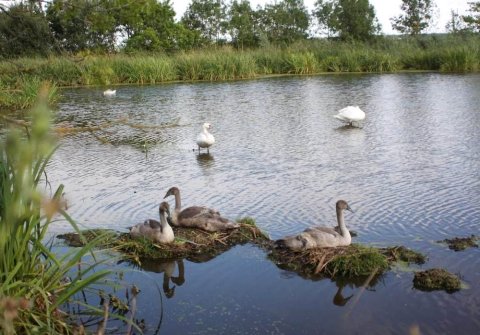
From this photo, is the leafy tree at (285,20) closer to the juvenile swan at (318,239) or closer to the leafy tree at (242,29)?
the leafy tree at (242,29)

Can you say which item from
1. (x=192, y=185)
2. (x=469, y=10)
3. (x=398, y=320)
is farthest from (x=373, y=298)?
(x=469, y=10)

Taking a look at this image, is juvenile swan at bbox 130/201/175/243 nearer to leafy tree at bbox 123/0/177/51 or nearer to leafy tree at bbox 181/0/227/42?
leafy tree at bbox 123/0/177/51

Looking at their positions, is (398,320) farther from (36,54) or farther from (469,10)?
(469,10)

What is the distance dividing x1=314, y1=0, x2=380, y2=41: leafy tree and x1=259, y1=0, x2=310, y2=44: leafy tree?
5.78 ft

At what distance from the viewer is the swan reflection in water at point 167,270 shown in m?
6.39

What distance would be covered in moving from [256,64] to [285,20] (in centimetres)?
1847

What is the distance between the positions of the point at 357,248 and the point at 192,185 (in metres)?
4.22

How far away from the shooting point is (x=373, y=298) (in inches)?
229

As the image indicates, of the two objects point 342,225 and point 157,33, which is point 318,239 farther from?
point 157,33

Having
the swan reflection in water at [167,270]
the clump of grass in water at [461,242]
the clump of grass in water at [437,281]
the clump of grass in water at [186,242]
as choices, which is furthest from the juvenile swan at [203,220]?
the clump of grass in water at [461,242]

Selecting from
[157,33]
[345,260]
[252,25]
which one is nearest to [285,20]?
[252,25]

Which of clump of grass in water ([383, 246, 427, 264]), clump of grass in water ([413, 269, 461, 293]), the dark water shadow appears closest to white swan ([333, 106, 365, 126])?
the dark water shadow

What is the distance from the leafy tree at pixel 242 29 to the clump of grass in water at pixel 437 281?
137 ft

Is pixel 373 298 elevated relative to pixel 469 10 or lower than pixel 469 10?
lower
